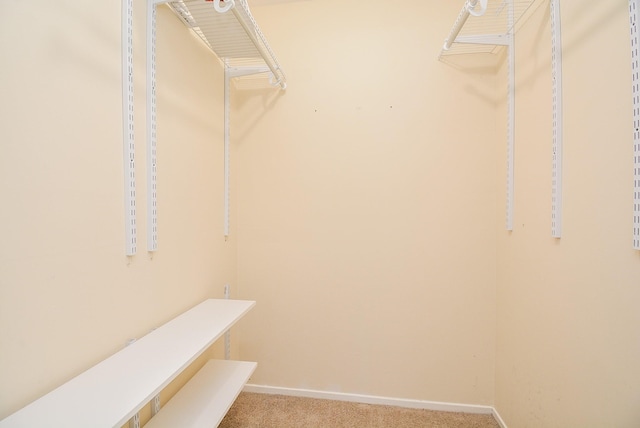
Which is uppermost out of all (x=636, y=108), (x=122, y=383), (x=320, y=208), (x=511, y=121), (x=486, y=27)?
(x=486, y=27)

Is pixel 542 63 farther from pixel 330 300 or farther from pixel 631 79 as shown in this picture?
pixel 330 300

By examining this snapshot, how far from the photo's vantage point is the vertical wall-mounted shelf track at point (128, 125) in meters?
1.06

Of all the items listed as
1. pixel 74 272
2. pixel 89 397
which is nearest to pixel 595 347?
pixel 89 397

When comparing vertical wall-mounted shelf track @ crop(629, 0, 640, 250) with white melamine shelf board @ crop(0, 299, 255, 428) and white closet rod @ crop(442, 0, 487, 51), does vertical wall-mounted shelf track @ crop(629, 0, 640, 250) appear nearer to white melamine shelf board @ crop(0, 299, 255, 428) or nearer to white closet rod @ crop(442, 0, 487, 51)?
white closet rod @ crop(442, 0, 487, 51)

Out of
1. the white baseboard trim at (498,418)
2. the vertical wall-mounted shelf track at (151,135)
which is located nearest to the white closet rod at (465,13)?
the vertical wall-mounted shelf track at (151,135)

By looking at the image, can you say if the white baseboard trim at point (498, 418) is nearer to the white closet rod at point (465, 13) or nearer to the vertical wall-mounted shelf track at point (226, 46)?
the vertical wall-mounted shelf track at point (226, 46)

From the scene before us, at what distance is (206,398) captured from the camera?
4.31 ft

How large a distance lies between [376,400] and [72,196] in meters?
2.02

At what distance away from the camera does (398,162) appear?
189 centimetres

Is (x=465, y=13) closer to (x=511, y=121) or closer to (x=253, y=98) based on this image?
(x=511, y=121)

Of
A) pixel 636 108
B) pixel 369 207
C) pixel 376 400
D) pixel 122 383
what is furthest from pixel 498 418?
pixel 122 383

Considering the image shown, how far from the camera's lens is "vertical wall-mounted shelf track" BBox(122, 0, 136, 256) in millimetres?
1057

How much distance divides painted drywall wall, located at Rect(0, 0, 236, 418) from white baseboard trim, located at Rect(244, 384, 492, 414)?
1.10 m

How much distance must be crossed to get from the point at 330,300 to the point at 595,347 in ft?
4.37
